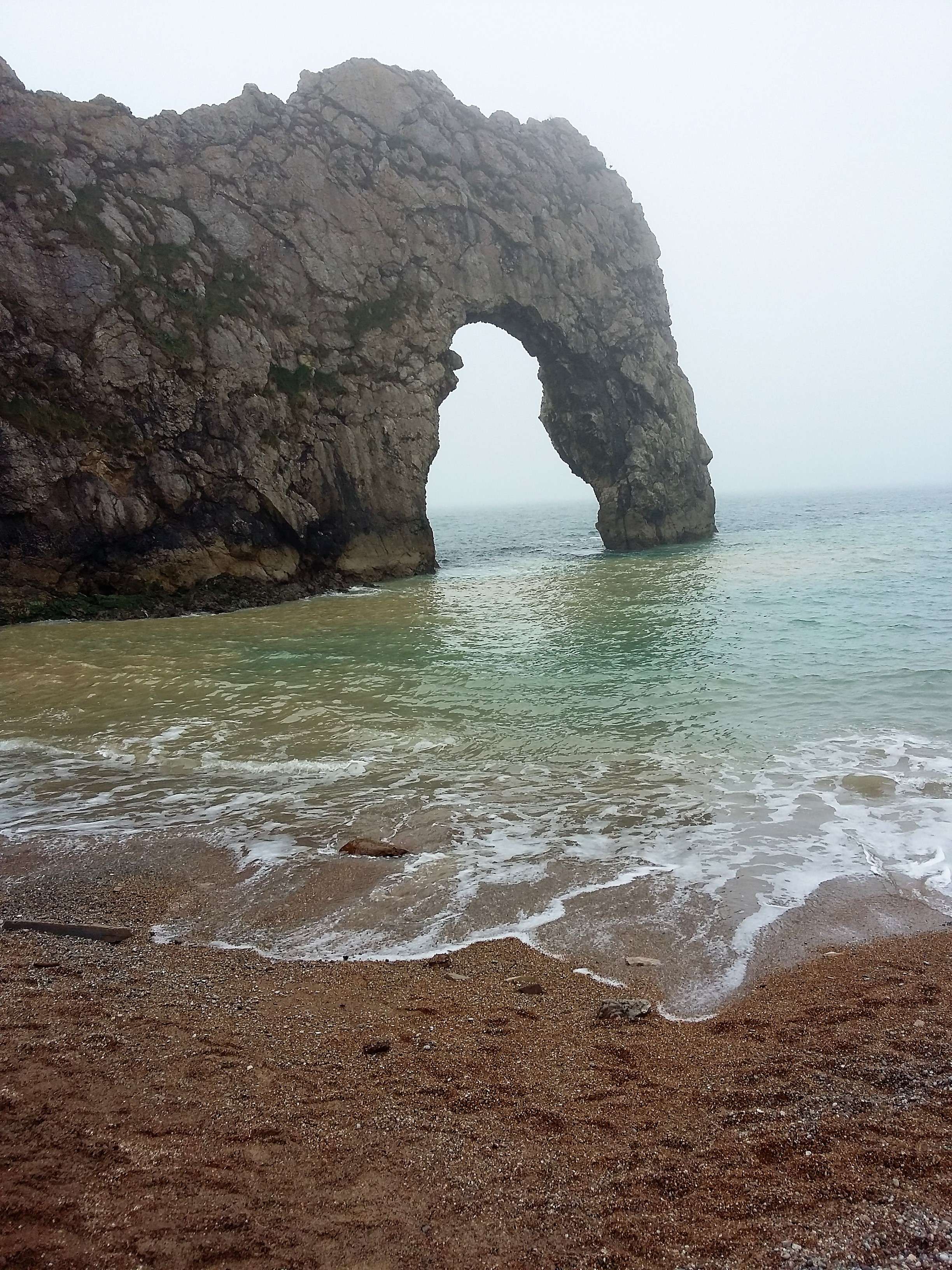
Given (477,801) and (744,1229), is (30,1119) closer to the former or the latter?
(744,1229)

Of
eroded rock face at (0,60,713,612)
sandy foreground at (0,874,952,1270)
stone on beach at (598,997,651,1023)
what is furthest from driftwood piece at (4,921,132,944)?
eroded rock face at (0,60,713,612)

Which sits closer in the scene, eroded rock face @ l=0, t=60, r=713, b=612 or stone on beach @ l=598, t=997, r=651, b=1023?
stone on beach @ l=598, t=997, r=651, b=1023

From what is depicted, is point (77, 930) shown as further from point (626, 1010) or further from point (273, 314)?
point (273, 314)

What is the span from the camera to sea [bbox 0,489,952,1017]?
23.2 ft

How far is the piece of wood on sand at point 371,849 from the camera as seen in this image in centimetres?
830

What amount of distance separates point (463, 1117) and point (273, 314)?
1472 inches

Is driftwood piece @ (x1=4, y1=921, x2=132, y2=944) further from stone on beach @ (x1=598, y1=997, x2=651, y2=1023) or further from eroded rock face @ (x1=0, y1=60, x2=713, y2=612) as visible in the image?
eroded rock face @ (x1=0, y1=60, x2=713, y2=612)

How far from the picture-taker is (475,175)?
140ft

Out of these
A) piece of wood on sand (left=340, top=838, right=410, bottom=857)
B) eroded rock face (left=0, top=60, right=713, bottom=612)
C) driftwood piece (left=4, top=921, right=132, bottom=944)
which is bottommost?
piece of wood on sand (left=340, top=838, right=410, bottom=857)

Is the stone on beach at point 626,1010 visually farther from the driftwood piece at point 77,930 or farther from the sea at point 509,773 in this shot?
the driftwood piece at point 77,930

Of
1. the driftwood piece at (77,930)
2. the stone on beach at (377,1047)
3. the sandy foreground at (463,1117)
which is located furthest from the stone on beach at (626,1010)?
the driftwood piece at (77,930)

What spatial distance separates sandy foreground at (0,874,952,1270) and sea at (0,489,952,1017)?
874 mm

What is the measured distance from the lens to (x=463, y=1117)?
13.3 feet

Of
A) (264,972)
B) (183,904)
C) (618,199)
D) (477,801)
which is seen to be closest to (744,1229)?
(264,972)
